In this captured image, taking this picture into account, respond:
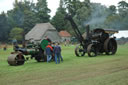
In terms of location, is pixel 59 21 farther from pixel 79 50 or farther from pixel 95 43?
pixel 95 43

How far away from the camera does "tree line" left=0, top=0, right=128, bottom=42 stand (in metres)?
40.8

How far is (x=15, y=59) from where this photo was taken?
12.4 meters

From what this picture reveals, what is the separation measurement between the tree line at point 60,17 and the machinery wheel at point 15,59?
22.9 metres

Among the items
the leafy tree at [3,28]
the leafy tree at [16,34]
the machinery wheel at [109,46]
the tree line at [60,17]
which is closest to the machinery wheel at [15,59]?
the machinery wheel at [109,46]

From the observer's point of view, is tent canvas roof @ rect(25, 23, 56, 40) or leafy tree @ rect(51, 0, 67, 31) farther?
leafy tree @ rect(51, 0, 67, 31)

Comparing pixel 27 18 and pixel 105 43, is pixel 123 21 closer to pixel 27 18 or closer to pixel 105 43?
pixel 27 18

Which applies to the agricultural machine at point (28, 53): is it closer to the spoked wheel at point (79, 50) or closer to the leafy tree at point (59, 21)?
the spoked wheel at point (79, 50)

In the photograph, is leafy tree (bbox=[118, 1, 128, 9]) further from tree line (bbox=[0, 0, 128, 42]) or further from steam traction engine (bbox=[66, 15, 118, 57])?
steam traction engine (bbox=[66, 15, 118, 57])

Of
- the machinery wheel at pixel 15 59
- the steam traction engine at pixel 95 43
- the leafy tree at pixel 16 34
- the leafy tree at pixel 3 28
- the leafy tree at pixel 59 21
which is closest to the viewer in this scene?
the machinery wheel at pixel 15 59

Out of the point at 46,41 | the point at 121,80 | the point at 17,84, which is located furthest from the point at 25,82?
the point at 46,41

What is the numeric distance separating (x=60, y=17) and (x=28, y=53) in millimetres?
59963

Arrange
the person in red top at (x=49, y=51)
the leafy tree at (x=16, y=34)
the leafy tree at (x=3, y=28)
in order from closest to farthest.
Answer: the person in red top at (x=49, y=51)
the leafy tree at (x=3, y=28)
the leafy tree at (x=16, y=34)

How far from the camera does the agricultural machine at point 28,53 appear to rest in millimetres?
12423

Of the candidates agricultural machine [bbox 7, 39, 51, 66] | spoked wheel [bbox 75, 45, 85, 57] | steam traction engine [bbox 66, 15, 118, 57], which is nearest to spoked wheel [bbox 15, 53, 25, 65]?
agricultural machine [bbox 7, 39, 51, 66]
